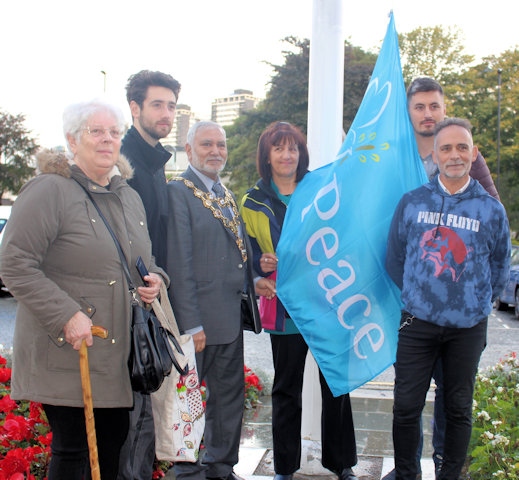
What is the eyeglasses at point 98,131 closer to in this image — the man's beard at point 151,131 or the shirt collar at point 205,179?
the man's beard at point 151,131

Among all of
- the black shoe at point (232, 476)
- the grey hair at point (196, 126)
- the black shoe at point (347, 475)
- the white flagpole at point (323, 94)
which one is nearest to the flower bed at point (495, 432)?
the black shoe at point (347, 475)

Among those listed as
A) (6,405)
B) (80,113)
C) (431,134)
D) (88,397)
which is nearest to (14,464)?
(6,405)

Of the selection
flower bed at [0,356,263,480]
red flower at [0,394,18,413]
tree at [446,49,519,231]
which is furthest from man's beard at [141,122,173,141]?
tree at [446,49,519,231]

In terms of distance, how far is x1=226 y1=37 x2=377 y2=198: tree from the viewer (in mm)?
31891

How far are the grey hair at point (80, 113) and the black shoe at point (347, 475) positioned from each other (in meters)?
2.37

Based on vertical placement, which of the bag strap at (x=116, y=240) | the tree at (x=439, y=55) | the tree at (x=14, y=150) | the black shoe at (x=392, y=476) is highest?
the tree at (x=439, y=55)

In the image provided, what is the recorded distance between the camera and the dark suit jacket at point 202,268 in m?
3.48

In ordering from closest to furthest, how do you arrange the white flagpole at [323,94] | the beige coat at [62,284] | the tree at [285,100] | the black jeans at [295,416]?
the beige coat at [62,284] → the black jeans at [295,416] → the white flagpole at [323,94] → the tree at [285,100]

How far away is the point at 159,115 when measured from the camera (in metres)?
3.51

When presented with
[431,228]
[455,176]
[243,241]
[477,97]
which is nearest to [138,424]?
[243,241]

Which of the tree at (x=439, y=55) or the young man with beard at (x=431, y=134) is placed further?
the tree at (x=439, y=55)

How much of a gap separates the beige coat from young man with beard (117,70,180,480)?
23.9 inches

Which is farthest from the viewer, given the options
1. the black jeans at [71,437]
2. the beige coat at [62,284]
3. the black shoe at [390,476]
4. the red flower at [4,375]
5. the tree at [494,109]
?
the tree at [494,109]

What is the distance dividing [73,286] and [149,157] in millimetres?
1054
